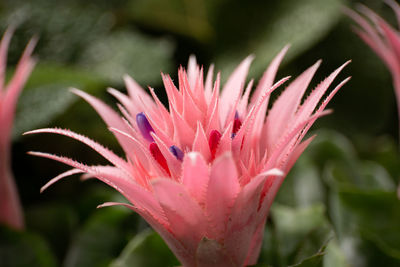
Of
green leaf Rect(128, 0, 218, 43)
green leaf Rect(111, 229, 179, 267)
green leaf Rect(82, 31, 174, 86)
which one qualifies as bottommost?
green leaf Rect(111, 229, 179, 267)

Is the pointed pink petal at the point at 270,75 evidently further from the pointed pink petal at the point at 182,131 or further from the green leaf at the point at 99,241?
the green leaf at the point at 99,241

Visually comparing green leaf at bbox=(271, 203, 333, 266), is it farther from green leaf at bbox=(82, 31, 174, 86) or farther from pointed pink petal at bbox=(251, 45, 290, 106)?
green leaf at bbox=(82, 31, 174, 86)

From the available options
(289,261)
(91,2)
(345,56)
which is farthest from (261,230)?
(91,2)

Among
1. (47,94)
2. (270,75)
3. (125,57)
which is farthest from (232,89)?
(125,57)

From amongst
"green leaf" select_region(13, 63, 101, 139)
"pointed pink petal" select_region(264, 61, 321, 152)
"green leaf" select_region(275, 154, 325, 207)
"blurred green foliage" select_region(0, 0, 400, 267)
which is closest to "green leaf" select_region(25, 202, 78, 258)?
"blurred green foliage" select_region(0, 0, 400, 267)

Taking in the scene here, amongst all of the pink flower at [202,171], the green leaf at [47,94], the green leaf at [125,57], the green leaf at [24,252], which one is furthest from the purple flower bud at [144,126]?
the green leaf at [125,57]

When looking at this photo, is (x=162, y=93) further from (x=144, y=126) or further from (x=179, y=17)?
(x=144, y=126)
